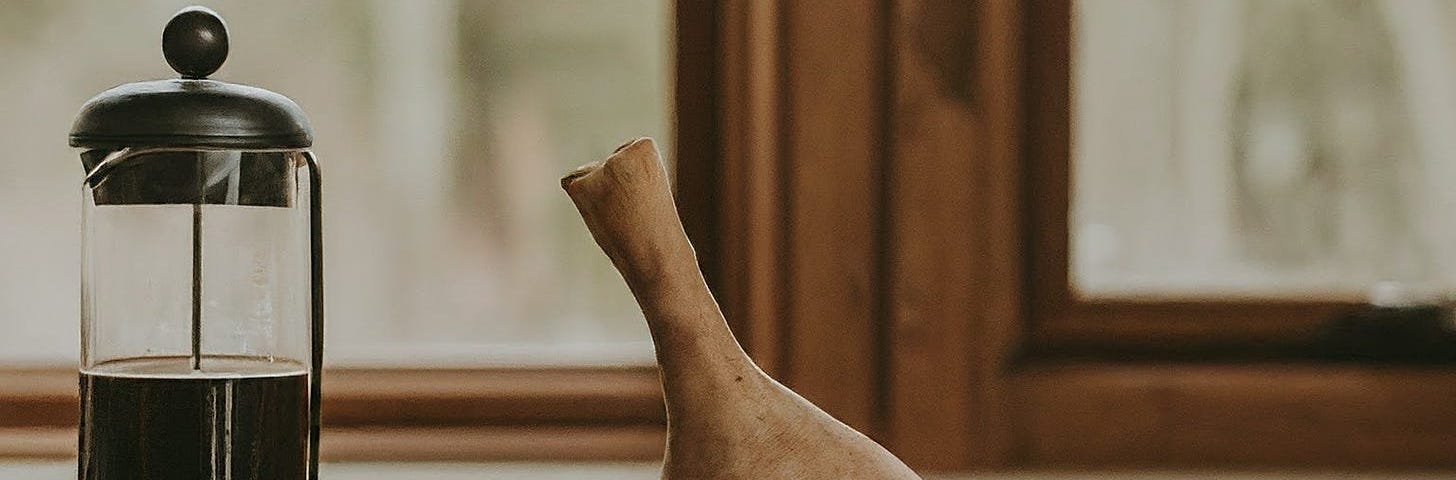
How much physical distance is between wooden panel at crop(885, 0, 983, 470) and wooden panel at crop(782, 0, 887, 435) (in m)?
0.02

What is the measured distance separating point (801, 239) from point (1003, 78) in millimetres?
186

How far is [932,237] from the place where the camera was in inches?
43.3

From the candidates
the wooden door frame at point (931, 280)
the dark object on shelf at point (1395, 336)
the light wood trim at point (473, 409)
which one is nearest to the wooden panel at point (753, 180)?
the wooden door frame at point (931, 280)

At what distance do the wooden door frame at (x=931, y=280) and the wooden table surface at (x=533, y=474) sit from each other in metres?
0.02

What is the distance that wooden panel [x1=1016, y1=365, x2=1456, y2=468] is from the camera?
112cm

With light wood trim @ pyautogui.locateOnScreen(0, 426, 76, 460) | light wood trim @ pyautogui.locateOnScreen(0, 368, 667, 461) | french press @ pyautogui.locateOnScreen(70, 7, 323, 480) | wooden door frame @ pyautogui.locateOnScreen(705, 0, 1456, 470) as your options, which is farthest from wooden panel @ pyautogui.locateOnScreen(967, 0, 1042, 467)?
light wood trim @ pyautogui.locateOnScreen(0, 426, 76, 460)

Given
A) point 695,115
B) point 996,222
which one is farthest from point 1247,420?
point 695,115

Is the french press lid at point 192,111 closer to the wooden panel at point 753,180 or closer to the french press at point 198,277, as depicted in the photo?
the french press at point 198,277

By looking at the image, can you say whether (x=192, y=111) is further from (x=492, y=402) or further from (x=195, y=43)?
(x=492, y=402)

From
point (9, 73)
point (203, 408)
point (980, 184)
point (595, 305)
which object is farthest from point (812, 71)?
point (9, 73)

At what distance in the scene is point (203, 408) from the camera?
80 cm

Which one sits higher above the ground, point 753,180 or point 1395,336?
point 753,180

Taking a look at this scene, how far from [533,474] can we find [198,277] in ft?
1.05

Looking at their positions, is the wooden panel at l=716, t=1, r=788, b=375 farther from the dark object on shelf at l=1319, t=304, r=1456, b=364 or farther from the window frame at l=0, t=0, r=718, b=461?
the dark object on shelf at l=1319, t=304, r=1456, b=364
